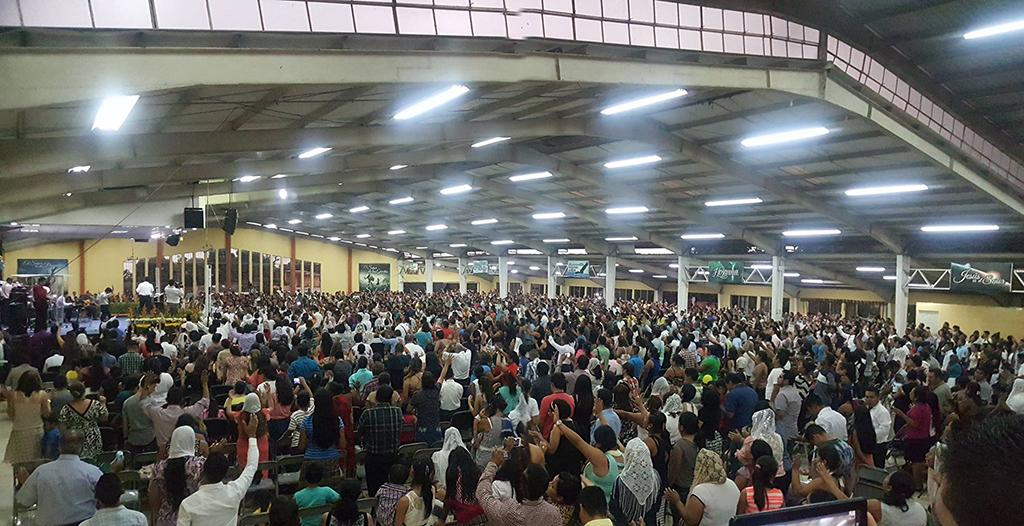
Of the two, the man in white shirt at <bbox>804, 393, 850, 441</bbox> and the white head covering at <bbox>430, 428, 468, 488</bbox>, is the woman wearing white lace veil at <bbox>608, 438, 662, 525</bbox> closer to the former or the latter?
the white head covering at <bbox>430, 428, 468, 488</bbox>

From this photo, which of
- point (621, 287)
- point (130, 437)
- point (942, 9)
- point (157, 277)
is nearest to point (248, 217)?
point (157, 277)

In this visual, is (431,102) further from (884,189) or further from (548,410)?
(884,189)

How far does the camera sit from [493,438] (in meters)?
5.59

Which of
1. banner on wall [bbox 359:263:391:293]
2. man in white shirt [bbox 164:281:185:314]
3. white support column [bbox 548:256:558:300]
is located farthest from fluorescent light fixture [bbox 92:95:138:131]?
banner on wall [bbox 359:263:391:293]

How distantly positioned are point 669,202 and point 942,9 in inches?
427

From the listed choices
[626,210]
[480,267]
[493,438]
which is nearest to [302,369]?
[493,438]

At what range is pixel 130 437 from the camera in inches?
251

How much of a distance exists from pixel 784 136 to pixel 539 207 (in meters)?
11.3

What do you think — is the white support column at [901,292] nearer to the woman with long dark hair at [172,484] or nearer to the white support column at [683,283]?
the white support column at [683,283]

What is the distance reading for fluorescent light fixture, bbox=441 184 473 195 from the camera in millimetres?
21034

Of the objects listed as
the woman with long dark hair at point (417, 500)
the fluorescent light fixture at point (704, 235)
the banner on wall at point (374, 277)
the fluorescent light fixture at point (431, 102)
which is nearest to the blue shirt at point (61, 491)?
the woman with long dark hair at point (417, 500)

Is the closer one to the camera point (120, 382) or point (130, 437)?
point (130, 437)

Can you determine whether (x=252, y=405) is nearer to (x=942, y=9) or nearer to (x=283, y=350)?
(x=283, y=350)

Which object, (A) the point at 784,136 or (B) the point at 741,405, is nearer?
(B) the point at 741,405
